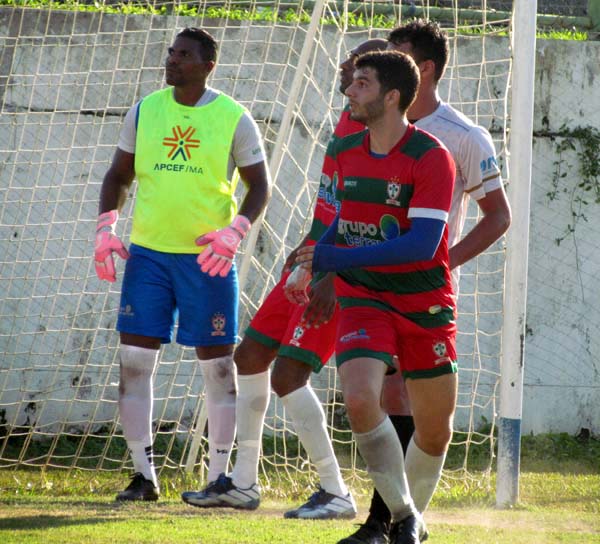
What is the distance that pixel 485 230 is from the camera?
486 cm

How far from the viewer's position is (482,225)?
487cm

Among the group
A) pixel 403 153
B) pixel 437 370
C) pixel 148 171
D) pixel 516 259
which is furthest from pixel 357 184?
pixel 516 259

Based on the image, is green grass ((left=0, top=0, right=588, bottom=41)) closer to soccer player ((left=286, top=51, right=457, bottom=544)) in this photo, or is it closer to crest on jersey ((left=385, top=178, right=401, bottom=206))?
soccer player ((left=286, top=51, right=457, bottom=544))

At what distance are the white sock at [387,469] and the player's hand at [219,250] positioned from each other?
1.53m

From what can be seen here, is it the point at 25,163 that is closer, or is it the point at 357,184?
the point at 357,184

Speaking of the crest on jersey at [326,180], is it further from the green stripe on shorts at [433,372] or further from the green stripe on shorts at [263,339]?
the green stripe on shorts at [433,372]

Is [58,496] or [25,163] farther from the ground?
[25,163]

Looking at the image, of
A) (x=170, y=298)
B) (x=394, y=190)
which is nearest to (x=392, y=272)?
(x=394, y=190)

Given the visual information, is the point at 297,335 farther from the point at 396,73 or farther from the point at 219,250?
the point at 396,73

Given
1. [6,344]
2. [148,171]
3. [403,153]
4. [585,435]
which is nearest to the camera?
[403,153]

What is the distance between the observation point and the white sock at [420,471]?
452cm

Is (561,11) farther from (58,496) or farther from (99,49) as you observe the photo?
(58,496)

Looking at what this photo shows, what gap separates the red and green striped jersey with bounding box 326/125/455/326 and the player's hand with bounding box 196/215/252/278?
3.96ft

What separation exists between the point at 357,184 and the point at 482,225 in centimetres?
75
